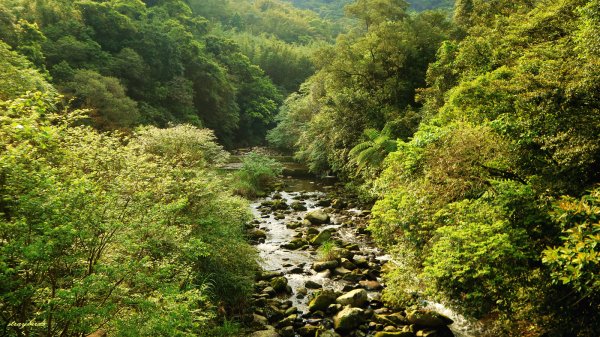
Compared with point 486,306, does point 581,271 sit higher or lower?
higher

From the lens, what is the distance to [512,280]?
280 inches

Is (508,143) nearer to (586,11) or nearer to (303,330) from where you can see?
(586,11)

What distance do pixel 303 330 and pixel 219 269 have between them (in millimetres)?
2958

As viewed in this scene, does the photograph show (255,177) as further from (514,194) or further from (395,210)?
(514,194)

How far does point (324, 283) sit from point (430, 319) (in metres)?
4.22

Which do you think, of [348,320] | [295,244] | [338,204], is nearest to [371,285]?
[348,320]

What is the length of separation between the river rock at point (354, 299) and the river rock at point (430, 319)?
1682mm

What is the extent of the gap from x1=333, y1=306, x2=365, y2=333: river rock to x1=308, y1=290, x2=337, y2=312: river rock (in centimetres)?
81

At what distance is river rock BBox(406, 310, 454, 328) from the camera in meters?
9.95

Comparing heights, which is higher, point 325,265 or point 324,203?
point 325,265

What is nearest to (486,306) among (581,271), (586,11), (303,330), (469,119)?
(581,271)

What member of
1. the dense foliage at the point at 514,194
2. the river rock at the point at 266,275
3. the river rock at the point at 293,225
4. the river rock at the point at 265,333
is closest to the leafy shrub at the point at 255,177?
the river rock at the point at 293,225

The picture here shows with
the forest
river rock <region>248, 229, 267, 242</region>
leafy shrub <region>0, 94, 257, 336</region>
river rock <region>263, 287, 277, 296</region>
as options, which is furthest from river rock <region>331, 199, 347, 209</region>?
leafy shrub <region>0, 94, 257, 336</region>

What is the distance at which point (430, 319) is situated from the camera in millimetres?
9961
